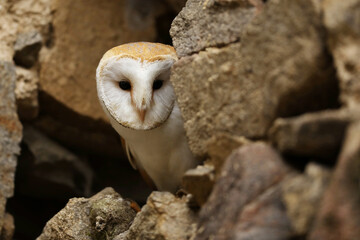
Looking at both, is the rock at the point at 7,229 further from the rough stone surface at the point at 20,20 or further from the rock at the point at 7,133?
the rough stone surface at the point at 20,20

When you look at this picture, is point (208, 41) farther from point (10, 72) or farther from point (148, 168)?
point (10, 72)

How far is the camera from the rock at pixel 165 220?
1521mm

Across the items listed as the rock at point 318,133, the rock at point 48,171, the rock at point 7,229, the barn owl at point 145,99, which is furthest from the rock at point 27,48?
the rock at point 318,133

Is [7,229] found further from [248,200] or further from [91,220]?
[248,200]

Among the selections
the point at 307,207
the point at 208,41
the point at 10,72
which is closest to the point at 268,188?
the point at 307,207

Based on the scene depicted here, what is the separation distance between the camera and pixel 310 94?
4.01ft

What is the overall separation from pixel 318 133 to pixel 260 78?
0.93ft

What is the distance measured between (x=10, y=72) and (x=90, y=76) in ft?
1.63

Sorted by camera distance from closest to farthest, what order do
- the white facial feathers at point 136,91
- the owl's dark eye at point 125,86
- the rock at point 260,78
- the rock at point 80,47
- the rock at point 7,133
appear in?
the rock at point 260,78
the white facial feathers at point 136,91
the owl's dark eye at point 125,86
the rock at point 7,133
the rock at point 80,47

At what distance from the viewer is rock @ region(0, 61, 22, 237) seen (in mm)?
2662

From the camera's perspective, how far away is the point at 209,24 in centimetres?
161

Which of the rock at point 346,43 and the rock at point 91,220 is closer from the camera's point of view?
the rock at point 346,43

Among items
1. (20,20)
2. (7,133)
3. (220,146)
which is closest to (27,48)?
(20,20)

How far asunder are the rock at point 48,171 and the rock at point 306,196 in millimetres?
2369
